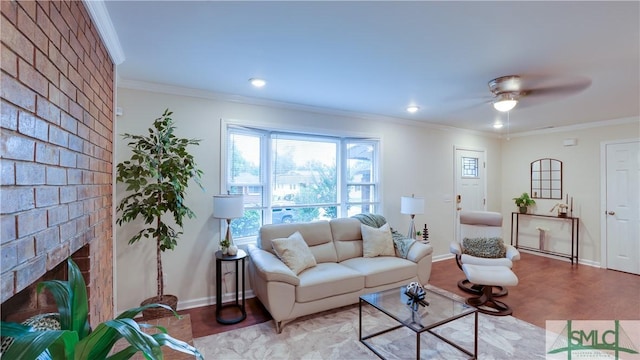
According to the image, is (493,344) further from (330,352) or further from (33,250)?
(33,250)

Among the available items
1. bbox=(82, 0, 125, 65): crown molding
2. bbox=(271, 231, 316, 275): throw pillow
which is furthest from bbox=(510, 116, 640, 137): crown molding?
bbox=(82, 0, 125, 65): crown molding

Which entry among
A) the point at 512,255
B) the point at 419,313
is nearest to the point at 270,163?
the point at 419,313

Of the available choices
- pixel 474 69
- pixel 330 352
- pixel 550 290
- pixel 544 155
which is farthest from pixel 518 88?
pixel 544 155

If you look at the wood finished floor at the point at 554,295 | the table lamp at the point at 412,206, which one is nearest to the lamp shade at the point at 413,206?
the table lamp at the point at 412,206

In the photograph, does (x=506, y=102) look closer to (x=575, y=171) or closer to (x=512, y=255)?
(x=512, y=255)

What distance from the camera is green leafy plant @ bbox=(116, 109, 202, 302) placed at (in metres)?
2.57

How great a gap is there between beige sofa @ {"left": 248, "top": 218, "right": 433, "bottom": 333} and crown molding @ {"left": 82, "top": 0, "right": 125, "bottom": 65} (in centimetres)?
207

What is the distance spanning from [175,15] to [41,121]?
1059 millimetres

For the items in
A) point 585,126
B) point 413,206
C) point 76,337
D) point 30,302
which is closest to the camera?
point 76,337

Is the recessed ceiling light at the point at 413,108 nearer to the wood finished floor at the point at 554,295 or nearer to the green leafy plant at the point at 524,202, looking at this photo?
the wood finished floor at the point at 554,295

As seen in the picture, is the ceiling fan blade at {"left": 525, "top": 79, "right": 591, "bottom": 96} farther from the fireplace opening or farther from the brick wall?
the fireplace opening

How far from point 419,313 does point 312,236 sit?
60.5 inches

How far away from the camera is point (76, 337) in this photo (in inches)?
33.0

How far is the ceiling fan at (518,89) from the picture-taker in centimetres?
274
